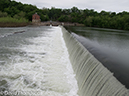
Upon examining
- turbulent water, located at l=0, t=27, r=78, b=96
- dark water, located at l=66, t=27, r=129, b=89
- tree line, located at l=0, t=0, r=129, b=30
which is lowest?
turbulent water, located at l=0, t=27, r=78, b=96

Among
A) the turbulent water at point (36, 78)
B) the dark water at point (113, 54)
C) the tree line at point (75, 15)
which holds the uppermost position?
the tree line at point (75, 15)

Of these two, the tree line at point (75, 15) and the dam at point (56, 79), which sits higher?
the tree line at point (75, 15)

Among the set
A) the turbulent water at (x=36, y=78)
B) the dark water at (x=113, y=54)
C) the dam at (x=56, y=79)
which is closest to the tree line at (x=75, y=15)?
the dark water at (x=113, y=54)

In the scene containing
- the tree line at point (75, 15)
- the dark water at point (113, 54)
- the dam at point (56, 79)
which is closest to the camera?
the dam at point (56, 79)

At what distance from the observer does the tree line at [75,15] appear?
38.9 metres

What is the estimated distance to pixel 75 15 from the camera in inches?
3103

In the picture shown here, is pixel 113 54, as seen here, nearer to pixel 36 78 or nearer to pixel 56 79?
pixel 56 79

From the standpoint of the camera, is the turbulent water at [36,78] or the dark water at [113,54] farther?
the turbulent water at [36,78]

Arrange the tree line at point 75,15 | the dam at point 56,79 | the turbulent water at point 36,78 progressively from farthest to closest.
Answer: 1. the tree line at point 75,15
2. the turbulent water at point 36,78
3. the dam at point 56,79

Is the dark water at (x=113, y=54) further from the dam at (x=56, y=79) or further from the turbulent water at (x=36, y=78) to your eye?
the turbulent water at (x=36, y=78)

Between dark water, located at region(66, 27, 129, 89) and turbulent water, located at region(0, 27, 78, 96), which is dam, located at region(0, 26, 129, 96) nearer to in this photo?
turbulent water, located at region(0, 27, 78, 96)

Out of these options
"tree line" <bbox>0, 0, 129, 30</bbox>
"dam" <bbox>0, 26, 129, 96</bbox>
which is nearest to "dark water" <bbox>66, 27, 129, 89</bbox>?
"dam" <bbox>0, 26, 129, 96</bbox>

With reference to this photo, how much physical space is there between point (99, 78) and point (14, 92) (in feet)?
8.79

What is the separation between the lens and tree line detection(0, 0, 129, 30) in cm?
3893
